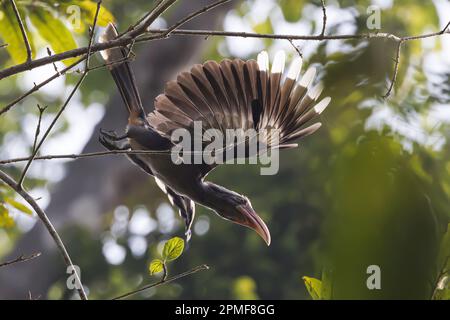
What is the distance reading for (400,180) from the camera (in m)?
0.97

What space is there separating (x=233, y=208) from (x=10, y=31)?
0.73 metres

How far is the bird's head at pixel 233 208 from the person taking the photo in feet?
5.69

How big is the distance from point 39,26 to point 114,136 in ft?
1.35

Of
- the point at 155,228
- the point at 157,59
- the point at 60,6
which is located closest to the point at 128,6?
the point at 157,59

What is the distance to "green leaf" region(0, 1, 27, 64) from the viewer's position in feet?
5.86

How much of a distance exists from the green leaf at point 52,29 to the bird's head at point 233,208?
53 centimetres

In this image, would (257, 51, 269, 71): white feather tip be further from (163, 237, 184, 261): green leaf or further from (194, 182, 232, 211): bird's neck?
(163, 237, 184, 261): green leaf

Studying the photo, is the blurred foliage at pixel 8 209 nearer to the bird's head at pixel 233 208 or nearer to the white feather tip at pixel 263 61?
the bird's head at pixel 233 208

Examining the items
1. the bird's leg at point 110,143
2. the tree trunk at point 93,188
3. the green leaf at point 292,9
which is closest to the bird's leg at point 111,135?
the bird's leg at point 110,143

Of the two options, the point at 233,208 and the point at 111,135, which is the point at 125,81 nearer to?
the point at 111,135

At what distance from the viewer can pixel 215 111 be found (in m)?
1.70

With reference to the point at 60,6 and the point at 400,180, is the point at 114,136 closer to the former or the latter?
the point at 60,6

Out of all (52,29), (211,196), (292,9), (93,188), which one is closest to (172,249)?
(211,196)

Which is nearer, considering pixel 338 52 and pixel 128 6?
pixel 338 52
